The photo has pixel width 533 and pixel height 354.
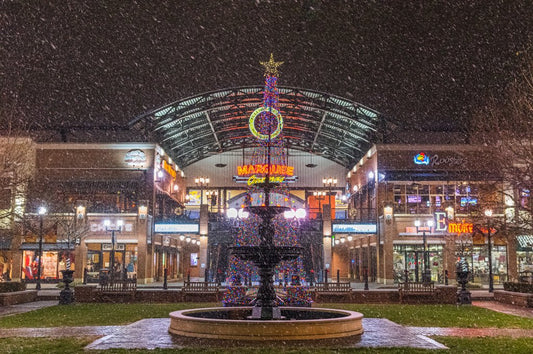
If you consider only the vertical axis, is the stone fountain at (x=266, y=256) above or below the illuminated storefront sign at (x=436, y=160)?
below

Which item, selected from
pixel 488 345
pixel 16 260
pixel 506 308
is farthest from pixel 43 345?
pixel 16 260

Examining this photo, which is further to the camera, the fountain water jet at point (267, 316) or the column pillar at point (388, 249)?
the column pillar at point (388, 249)

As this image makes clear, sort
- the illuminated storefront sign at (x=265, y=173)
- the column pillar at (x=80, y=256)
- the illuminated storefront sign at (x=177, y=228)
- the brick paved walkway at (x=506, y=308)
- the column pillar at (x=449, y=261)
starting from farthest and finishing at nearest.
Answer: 1. the illuminated storefront sign at (x=177, y=228)
2. the column pillar at (x=80, y=256)
3. the column pillar at (x=449, y=261)
4. the illuminated storefront sign at (x=265, y=173)
5. the brick paved walkway at (x=506, y=308)

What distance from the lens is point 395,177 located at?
47.5m

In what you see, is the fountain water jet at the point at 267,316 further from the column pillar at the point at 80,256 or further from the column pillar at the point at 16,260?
the column pillar at the point at 16,260

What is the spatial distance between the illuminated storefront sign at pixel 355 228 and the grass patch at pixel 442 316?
23.0m

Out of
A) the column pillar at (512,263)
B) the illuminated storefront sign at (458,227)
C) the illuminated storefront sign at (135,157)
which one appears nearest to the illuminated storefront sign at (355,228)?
the illuminated storefront sign at (458,227)

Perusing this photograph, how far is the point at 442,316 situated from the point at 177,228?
32444mm

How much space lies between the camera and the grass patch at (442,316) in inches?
730

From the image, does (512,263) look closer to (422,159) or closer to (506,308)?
(422,159)

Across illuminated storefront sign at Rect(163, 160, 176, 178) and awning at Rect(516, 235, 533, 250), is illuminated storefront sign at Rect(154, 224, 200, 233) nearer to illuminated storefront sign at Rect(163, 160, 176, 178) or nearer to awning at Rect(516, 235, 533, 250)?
illuminated storefront sign at Rect(163, 160, 176, 178)

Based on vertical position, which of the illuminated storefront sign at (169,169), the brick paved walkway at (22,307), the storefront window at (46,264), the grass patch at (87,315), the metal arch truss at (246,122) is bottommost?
the brick paved walkway at (22,307)

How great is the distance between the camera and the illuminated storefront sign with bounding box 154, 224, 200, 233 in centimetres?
5006

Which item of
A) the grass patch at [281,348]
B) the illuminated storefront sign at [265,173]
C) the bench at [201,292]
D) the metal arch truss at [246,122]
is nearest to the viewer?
the grass patch at [281,348]
